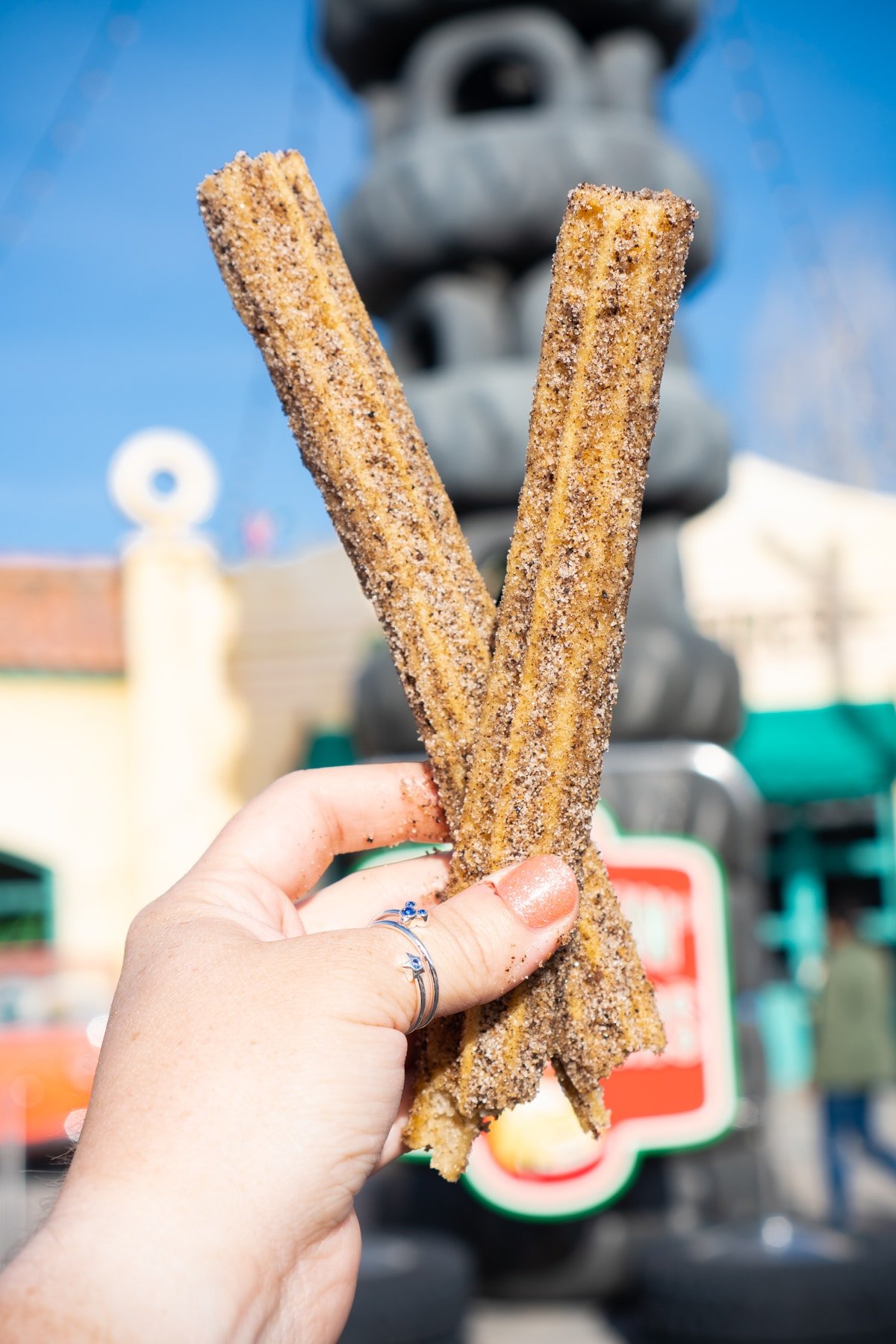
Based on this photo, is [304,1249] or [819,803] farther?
[819,803]

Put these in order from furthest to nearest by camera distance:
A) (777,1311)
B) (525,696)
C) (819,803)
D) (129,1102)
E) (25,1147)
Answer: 1. (819,803)
2. (25,1147)
3. (777,1311)
4. (525,696)
5. (129,1102)

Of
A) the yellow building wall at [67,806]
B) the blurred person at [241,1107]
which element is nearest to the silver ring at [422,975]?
the blurred person at [241,1107]

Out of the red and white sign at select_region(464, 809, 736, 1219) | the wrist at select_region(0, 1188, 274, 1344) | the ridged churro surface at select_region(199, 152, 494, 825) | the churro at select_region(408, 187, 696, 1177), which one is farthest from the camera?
the red and white sign at select_region(464, 809, 736, 1219)

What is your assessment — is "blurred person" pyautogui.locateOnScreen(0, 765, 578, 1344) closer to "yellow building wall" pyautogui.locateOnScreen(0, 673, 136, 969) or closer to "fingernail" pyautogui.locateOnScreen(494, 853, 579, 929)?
"fingernail" pyautogui.locateOnScreen(494, 853, 579, 929)

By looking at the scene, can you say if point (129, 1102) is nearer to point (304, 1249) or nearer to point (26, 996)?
point (304, 1249)

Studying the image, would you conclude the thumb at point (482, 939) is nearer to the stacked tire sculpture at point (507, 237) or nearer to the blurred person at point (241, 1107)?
the blurred person at point (241, 1107)

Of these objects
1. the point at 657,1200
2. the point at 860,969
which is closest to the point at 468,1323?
the point at 657,1200

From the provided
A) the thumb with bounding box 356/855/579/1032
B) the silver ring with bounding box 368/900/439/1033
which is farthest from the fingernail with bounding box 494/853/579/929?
the silver ring with bounding box 368/900/439/1033

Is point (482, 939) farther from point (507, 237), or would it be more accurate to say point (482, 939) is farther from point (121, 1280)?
point (507, 237)
